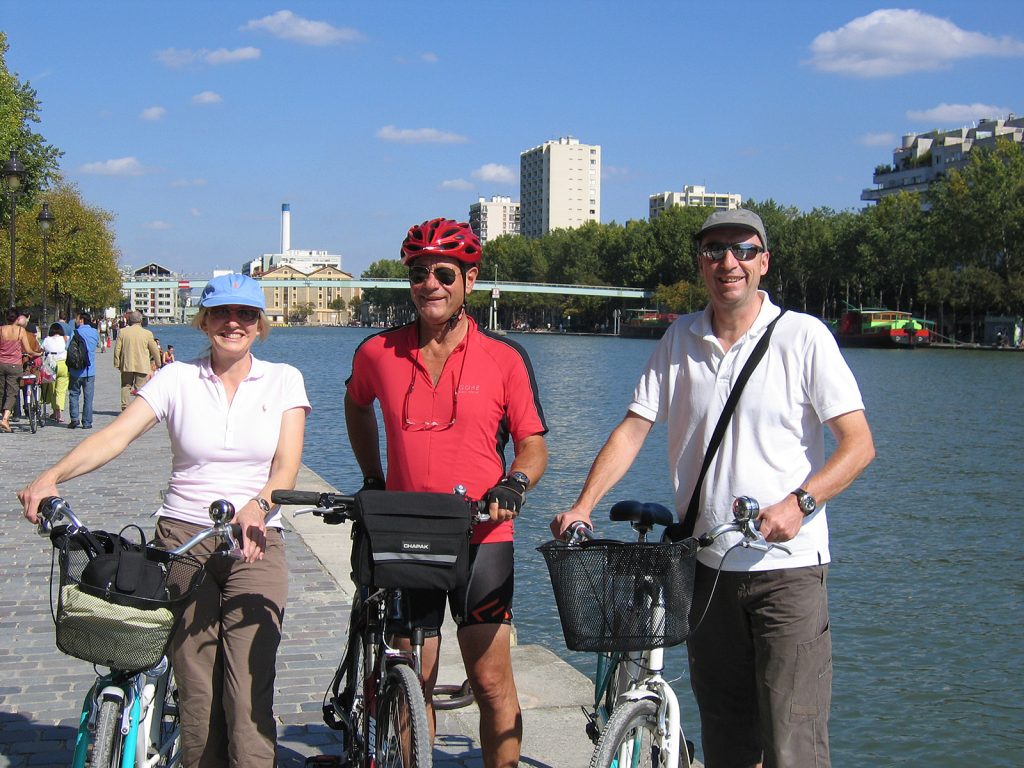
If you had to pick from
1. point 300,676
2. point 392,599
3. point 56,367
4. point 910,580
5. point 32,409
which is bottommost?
point 910,580

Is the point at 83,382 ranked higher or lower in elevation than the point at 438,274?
lower

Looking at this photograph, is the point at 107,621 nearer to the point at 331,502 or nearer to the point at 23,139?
the point at 331,502

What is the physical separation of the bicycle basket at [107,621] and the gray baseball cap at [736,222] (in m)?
1.92

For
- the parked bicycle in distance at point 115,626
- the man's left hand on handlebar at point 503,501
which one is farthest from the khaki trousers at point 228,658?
the man's left hand on handlebar at point 503,501

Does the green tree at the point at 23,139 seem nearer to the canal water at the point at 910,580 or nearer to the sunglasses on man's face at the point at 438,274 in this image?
the canal water at the point at 910,580

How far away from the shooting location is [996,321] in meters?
87.6

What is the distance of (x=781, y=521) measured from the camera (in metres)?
3.19

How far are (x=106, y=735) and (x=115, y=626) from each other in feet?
1.15

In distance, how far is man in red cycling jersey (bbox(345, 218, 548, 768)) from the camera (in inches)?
147

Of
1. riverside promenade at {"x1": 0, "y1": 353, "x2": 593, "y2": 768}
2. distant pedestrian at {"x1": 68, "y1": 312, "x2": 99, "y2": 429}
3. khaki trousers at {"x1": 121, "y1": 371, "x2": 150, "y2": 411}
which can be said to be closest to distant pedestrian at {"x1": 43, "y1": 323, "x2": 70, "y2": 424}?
distant pedestrian at {"x1": 68, "y1": 312, "x2": 99, "y2": 429}

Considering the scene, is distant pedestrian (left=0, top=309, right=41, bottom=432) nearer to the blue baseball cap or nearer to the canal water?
the canal water

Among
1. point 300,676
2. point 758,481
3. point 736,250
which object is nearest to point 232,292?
point 736,250

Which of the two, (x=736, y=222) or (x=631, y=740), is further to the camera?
(x=736, y=222)

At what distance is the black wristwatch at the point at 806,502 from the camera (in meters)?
3.22
